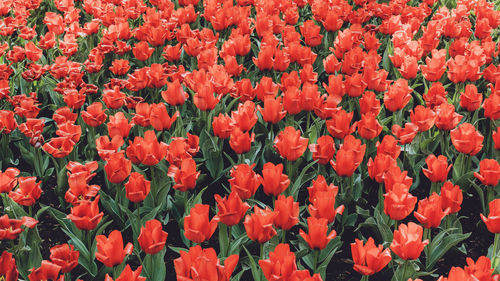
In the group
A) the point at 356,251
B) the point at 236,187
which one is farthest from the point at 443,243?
the point at 236,187

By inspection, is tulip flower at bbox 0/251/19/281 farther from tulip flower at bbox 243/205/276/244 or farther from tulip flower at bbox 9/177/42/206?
tulip flower at bbox 243/205/276/244

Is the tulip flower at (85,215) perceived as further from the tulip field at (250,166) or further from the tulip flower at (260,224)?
the tulip flower at (260,224)

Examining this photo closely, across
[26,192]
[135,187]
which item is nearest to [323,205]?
[135,187]

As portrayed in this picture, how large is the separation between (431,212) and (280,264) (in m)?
0.77

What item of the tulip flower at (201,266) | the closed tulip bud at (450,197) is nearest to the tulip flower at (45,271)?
the tulip flower at (201,266)

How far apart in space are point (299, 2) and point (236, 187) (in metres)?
3.58

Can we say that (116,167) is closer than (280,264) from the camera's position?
No

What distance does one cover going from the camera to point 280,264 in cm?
208

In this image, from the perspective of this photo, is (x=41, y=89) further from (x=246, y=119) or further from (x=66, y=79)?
(x=246, y=119)

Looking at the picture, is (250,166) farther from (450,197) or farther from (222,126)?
(450,197)

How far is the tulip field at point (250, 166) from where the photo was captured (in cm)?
241

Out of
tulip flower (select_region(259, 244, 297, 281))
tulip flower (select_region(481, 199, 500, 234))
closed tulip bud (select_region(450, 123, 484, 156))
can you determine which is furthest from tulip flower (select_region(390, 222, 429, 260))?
closed tulip bud (select_region(450, 123, 484, 156))

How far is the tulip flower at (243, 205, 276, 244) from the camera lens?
92.2 inches

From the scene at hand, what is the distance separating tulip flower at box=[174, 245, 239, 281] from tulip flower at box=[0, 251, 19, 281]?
61 cm
